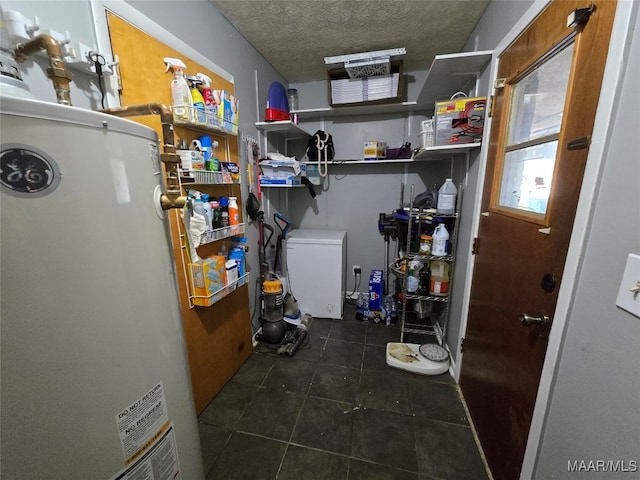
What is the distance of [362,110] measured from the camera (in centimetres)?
258

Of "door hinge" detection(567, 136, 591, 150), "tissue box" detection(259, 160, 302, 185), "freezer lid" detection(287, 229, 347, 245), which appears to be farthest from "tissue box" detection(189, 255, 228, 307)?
"door hinge" detection(567, 136, 591, 150)

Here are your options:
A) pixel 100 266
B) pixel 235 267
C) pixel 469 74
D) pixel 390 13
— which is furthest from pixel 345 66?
pixel 100 266

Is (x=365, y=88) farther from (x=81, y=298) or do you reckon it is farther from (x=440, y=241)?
(x=81, y=298)

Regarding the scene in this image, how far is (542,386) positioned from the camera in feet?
2.89

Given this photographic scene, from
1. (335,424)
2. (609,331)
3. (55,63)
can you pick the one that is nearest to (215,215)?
(55,63)

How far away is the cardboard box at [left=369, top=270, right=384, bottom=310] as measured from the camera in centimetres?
264

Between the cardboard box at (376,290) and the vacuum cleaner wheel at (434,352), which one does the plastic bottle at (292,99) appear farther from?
the vacuum cleaner wheel at (434,352)

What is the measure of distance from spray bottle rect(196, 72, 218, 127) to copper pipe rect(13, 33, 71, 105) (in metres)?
0.71

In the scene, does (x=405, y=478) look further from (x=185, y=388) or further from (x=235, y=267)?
(x=235, y=267)

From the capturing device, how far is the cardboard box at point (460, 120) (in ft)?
5.08

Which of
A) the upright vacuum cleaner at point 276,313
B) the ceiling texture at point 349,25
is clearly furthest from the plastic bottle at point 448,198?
the upright vacuum cleaner at point 276,313

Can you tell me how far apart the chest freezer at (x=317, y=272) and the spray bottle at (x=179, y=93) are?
150cm

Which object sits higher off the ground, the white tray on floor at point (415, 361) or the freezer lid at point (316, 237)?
the freezer lid at point (316, 237)

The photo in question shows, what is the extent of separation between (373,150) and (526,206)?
1674mm
